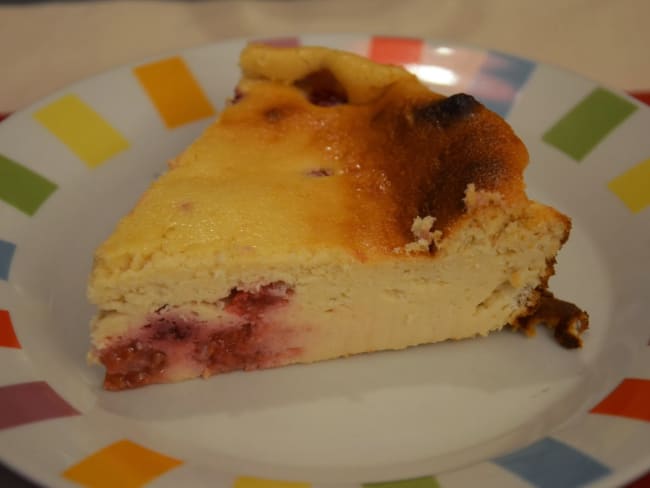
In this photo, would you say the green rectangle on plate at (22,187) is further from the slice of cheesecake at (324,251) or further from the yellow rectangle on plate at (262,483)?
the yellow rectangle on plate at (262,483)

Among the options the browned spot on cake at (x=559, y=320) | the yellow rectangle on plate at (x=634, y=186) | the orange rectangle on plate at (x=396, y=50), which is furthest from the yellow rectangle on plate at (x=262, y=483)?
the orange rectangle on plate at (x=396, y=50)

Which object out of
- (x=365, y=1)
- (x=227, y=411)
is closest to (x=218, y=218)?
(x=227, y=411)

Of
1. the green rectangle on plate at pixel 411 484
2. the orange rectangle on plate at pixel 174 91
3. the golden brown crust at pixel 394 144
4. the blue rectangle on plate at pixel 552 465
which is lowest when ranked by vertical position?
the green rectangle on plate at pixel 411 484

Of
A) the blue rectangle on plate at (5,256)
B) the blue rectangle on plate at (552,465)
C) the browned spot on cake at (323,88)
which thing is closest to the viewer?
the blue rectangle on plate at (552,465)

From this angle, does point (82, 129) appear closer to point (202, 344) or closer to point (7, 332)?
point (7, 332)

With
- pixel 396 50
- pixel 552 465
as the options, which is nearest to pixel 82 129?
pixel 396 50
